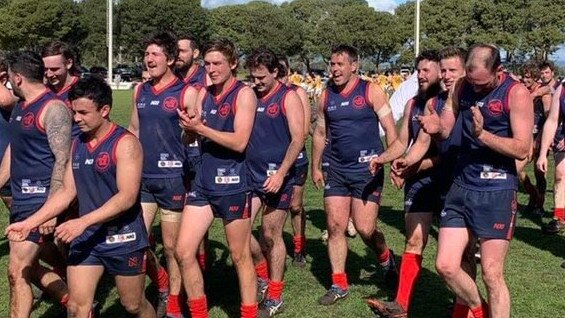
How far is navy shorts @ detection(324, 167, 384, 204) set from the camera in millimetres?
6582

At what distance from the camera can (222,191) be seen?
17.8 ft

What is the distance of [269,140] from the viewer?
6387mm

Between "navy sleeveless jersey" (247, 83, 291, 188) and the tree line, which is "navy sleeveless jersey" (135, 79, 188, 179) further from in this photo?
the tree line

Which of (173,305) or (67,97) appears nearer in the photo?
(67,97)

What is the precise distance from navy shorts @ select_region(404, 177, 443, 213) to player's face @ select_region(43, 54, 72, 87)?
3096 mm

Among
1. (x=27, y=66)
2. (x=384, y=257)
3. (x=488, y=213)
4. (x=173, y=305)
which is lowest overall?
(x=173, y=305)

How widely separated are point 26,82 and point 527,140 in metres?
3.52

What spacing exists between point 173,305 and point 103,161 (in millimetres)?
1811

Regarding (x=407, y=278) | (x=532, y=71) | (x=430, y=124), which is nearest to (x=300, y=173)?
(x=407, y=278)

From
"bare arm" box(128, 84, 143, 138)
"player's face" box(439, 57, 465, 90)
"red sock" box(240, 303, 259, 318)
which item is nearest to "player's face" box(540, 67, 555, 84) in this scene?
"player's face" box(439, 57, 465, 90)

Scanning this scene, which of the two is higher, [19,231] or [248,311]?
[19,231]

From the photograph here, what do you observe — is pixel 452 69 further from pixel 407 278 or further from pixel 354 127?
pixel 407 278

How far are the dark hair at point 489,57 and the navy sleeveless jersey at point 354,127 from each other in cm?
178

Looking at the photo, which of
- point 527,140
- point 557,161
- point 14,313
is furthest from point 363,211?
point 557,161
